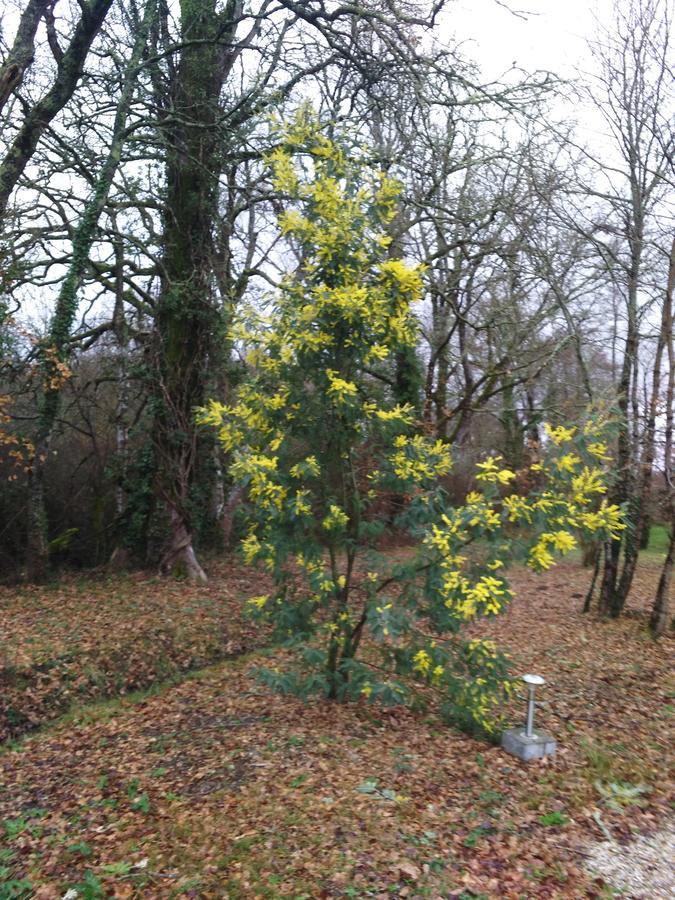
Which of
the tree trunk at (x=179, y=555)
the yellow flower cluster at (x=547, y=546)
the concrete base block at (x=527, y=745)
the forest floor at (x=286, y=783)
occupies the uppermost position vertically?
the yellow flower cluster at (x=547, y=546)

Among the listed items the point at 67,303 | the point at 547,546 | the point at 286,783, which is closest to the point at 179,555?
the point at 67,303

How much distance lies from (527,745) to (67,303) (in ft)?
29.3

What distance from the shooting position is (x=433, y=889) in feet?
12.7

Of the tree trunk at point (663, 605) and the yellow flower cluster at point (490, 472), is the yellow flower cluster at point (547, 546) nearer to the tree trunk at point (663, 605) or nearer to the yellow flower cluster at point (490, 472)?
the yellow flower cluster at point (490, 472)

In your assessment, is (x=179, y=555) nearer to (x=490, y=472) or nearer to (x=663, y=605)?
(x=663, y=605)

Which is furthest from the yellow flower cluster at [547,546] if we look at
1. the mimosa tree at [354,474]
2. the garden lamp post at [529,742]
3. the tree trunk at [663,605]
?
the tree trunk at [663,605]

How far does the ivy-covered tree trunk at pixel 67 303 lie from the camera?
34.0 feet

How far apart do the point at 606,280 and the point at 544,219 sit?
4.77 ft

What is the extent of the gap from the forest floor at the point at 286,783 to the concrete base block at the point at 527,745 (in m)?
0.09

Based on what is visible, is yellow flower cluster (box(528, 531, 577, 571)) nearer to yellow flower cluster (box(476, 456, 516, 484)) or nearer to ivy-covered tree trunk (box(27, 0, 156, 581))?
yellow flower cluster (box(476, 456, 516, 484))

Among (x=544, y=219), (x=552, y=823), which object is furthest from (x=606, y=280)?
(x=552, y=823)

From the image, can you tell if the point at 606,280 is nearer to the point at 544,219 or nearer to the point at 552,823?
the point at 544,219

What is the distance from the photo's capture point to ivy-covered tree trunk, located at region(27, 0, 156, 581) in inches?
408

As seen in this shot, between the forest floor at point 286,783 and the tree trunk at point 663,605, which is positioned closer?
the forest floor at point 286,783
